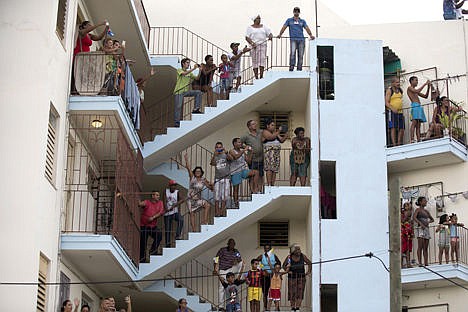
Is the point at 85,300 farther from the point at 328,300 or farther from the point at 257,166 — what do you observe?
the point at 328,300

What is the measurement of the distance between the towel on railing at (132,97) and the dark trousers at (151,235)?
9.34 feet

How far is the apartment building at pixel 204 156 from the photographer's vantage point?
25.5 metres

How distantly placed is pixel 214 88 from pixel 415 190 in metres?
6.82

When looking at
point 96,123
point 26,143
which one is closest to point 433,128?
point 96,123

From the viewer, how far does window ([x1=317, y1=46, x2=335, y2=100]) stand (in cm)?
3359

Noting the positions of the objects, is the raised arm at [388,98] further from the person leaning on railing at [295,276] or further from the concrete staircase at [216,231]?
the person leaning on railing at [295,276]

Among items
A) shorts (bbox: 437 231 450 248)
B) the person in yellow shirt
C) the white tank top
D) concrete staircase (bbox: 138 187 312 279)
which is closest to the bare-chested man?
the person in yellow shirt

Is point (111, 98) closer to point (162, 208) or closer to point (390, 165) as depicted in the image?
point (162, 208)

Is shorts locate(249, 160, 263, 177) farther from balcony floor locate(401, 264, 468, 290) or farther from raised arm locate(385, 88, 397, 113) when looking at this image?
balcony floor locate(401, 264, 468, 290)

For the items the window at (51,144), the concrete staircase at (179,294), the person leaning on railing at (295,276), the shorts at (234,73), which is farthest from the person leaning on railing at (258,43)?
the window at (51,144)

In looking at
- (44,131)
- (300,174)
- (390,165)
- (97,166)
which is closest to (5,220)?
(44,131)

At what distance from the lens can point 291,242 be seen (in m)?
34.2

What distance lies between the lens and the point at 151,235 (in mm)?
31312

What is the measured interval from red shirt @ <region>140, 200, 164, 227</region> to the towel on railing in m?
2.26
